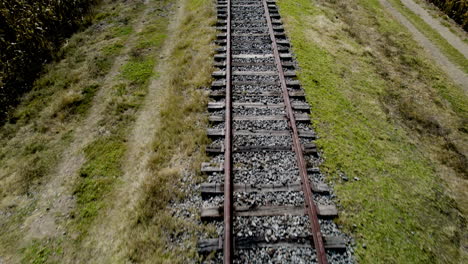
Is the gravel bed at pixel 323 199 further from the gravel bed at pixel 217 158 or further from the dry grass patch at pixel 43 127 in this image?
the dry grass patch at pixel 43 127

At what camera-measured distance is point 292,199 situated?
5.45 m

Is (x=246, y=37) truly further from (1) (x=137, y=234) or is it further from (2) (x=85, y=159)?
(1) (x=137, y=234)

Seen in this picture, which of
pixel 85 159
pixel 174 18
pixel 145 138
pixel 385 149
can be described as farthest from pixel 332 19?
pixel 85 159

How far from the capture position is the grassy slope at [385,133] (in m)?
5.27

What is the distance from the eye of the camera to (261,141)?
21.7 ft

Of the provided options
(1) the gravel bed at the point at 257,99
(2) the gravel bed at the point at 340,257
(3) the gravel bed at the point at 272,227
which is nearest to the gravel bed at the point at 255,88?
(1) the gravel bed at the point at 257,99

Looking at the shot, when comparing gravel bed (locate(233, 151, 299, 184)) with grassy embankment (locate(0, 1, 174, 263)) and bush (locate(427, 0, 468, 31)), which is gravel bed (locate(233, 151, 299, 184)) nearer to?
grassy embankment (locate(0, 1, 174, 263))

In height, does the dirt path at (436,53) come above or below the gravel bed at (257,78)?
below

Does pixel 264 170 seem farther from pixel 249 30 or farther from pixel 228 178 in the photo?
pixel 249 30

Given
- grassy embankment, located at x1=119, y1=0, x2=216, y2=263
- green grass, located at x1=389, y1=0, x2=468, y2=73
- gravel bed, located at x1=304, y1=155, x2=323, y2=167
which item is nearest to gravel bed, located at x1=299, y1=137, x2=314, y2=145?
gravel bed, located at x1=304, y1=155, x2=323, y2=167

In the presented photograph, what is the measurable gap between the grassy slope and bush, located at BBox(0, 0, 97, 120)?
845cm

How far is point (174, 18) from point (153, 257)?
1034 cm

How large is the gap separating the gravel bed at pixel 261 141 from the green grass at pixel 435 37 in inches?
349

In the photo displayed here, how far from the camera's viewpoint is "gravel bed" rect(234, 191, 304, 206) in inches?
212
